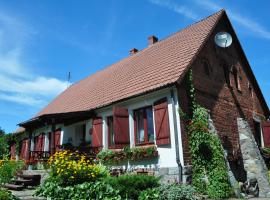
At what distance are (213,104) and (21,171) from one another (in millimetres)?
9246

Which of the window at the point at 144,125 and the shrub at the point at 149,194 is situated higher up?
the window at the point at 144,125

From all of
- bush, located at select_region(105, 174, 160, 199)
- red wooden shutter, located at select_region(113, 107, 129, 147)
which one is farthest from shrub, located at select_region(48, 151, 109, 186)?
red wooden shutter, located at select_region(113, 107, 129, 147)

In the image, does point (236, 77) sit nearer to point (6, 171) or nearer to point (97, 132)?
point (97, 132)

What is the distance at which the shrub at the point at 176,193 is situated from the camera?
8219 mm

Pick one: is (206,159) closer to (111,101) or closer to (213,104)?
(213,104)

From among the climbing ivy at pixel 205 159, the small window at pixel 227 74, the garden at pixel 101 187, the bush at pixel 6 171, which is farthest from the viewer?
the small window at pixel 227 74

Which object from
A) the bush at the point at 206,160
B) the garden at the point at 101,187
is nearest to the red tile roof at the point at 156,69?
the bush at the point at 206,160

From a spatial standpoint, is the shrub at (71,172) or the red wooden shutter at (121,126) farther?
the red wooden shutter at (121,126)

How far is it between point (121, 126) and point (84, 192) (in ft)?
14.8

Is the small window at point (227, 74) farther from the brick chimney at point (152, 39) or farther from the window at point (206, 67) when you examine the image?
the brick chimney at point (152, 39)

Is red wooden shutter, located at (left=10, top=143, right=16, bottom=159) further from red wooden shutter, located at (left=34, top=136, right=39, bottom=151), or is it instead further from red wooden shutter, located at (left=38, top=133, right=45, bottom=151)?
red wooden shutter, located at (left=38, top=133, right=45, bottom=151)

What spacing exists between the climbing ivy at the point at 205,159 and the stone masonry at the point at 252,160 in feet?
6.10

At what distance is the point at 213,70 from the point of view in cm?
1402

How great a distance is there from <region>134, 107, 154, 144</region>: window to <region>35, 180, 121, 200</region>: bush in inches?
155
